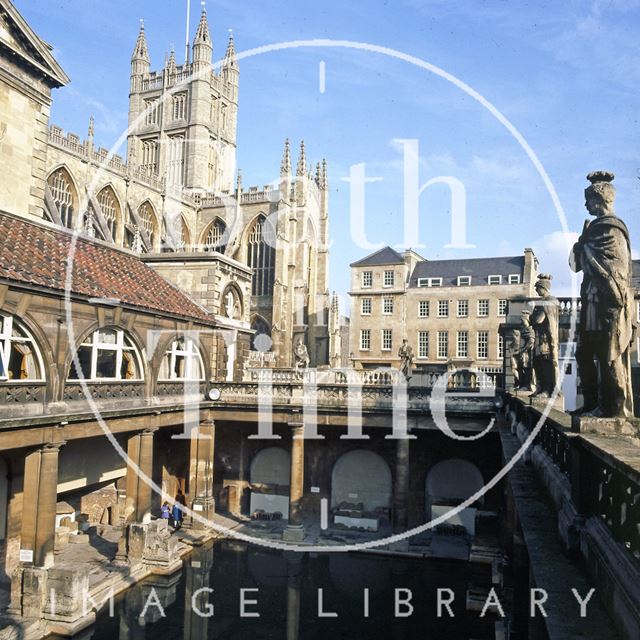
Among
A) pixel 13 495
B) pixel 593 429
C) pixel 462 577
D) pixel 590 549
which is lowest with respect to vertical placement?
pixel 462 577

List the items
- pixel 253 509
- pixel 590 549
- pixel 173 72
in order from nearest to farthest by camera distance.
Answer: pixel 590 549 < pixel 253 509 < pixel 173 72

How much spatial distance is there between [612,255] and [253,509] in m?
25.9

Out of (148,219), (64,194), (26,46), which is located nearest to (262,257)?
(148,219)

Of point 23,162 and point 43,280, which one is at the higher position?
point 23,162

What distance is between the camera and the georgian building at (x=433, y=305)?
50562mm

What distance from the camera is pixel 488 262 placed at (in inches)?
2147

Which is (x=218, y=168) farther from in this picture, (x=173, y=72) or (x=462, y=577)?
(x=462, y=577)

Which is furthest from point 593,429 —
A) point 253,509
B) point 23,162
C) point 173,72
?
point 173,72

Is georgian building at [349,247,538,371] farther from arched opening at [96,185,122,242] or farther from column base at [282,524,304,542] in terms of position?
column base at [282,524,304,542]

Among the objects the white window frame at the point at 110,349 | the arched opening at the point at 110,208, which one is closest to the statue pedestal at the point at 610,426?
the white window frame at the point at 110,349

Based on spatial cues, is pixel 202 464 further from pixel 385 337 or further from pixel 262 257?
pixel 262 257

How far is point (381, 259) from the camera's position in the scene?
54.8 m

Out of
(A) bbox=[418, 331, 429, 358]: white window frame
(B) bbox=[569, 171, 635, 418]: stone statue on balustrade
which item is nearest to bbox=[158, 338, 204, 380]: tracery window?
(B) bbox=[569, 171, 635, 418]: stone statue on balustrade

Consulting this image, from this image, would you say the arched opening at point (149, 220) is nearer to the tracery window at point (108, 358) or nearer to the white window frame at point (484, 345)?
the white window frame at point (484, 345)
